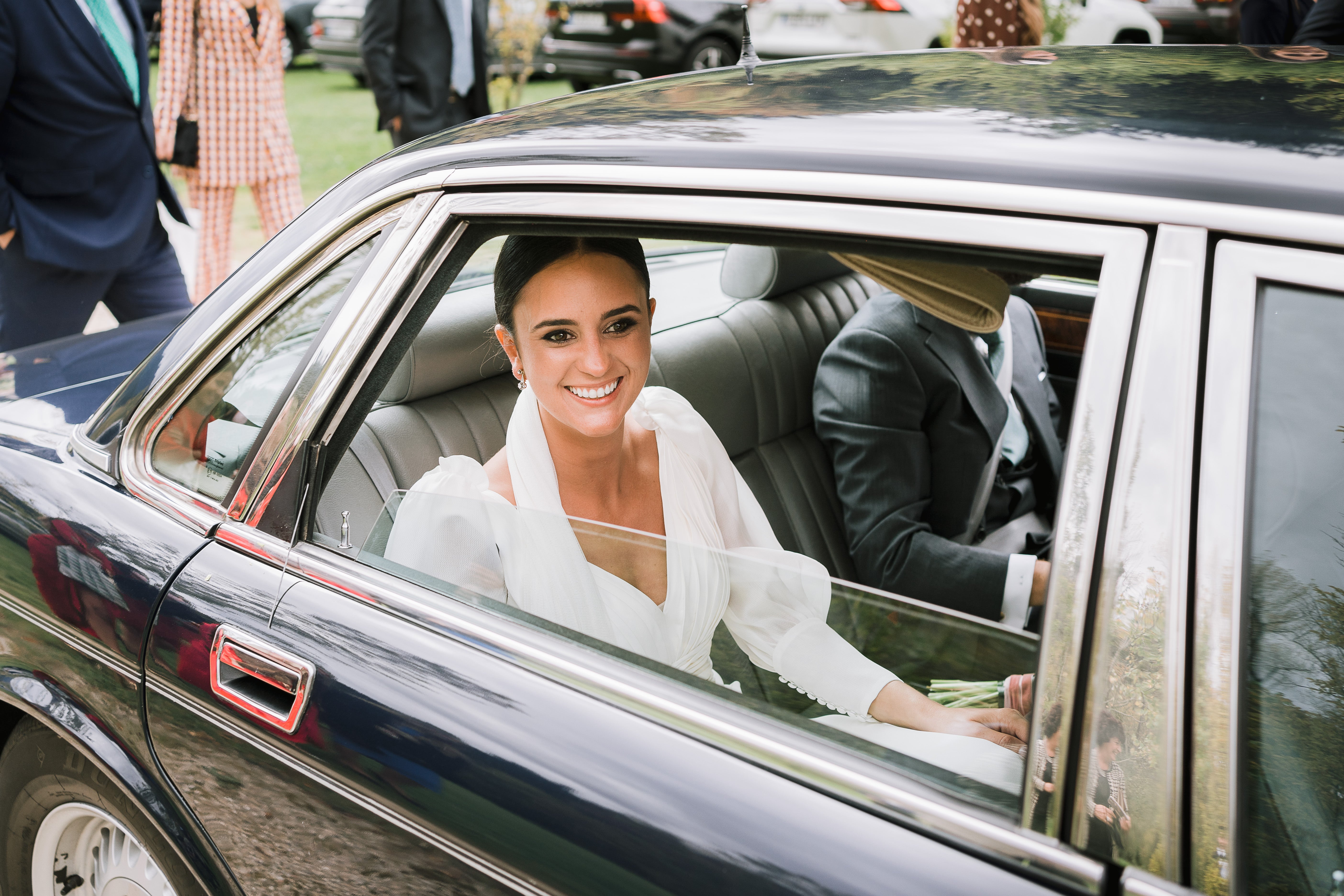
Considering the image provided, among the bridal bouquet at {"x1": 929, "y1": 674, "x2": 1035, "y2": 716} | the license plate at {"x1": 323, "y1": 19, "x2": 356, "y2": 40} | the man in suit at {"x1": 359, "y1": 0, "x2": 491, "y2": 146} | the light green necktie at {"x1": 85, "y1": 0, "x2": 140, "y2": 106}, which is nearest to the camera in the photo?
the bridal bouquet at {"x1": 929, "y1": 674, "x2": 1035, "y2": 716}

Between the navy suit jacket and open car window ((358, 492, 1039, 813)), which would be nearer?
open car window ((358, 492, 1039, 813))

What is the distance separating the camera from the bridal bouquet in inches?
45.0

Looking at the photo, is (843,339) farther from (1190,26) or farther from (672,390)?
(1190,26)

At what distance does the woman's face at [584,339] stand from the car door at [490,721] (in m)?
0.23

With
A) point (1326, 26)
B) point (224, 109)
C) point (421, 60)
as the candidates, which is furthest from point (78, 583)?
point (421, 60)

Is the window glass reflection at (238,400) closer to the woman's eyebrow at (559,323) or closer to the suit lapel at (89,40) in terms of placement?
the woman's eyebrow at (559,323)

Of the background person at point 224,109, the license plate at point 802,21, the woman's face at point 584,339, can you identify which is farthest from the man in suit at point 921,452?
the license plate at point 802,21

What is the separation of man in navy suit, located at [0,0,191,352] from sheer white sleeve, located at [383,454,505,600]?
2.29 metres

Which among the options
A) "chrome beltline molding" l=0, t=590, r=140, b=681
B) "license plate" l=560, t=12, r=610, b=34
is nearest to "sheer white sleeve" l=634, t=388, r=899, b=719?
"chrome beltline molding" l=0, t=590, r=140, b=681

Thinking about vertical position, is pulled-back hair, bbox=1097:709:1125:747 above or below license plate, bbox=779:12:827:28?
below

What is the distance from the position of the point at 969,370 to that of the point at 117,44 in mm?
2771

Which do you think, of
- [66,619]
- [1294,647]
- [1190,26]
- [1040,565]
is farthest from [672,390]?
[1190,26]

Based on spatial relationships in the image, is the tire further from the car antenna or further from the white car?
the white car

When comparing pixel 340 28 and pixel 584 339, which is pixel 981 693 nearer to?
pixel 584 339
